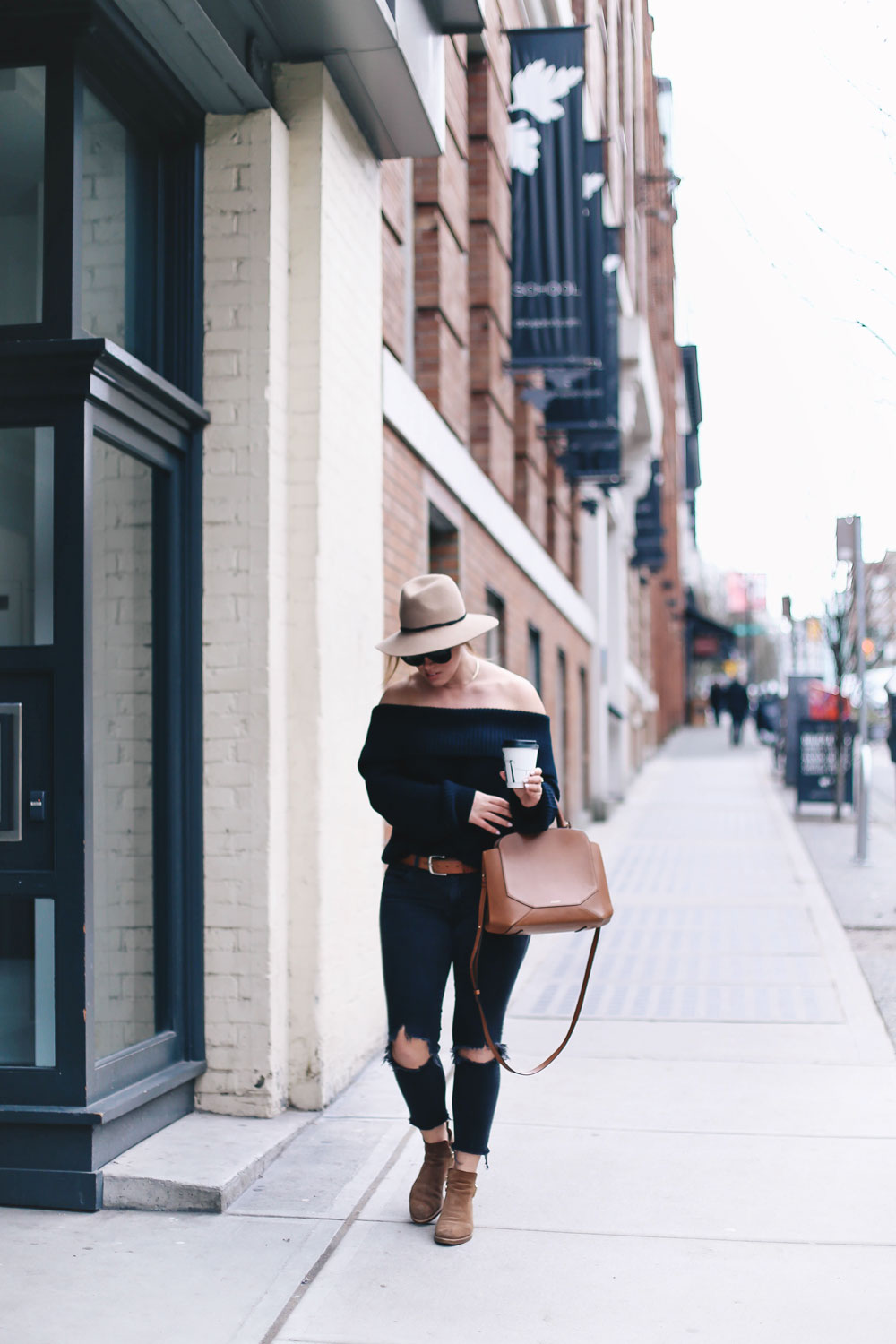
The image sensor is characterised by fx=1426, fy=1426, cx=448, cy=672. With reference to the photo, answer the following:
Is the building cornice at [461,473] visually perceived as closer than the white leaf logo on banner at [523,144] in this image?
Yes

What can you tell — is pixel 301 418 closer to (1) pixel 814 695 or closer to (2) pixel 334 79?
(2) pixel 334 79

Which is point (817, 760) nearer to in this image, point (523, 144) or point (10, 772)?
point (523, 144)

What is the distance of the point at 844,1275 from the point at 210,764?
2.77 m

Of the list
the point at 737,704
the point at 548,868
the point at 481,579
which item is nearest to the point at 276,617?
the point at 548,868

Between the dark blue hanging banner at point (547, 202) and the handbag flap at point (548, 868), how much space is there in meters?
8.39

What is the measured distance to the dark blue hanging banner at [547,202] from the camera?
11.8m

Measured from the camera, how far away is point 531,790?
382 cm

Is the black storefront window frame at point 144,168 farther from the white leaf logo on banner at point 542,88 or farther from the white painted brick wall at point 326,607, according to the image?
the white leaf logo on banner at point 542,88

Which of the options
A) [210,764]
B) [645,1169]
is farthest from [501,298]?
[645,1169]

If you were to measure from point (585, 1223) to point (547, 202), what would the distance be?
966 cm

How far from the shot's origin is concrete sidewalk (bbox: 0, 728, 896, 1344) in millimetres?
3623

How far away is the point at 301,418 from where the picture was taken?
5.60 meters

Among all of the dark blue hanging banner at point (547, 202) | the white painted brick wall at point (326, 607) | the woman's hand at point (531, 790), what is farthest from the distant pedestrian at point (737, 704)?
the woman's hand at point (531, 790)

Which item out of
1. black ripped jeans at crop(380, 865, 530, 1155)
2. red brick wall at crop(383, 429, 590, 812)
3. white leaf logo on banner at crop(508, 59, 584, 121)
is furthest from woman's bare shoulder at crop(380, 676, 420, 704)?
white leaf logo on banner at crop(508, 59, 584, 121)
